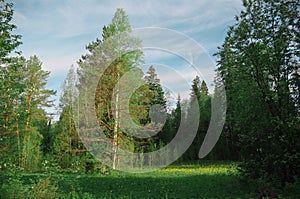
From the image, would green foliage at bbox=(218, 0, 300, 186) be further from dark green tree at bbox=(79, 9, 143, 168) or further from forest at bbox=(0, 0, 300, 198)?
dark green tree at bbox=(79, 9, 143, 168)

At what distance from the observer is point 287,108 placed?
33.3ft

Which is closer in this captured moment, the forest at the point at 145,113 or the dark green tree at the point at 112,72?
the forest at the point at 145,113

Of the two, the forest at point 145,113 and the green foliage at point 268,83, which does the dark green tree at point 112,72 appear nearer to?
the forest at point 145,113

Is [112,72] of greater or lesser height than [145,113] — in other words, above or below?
above

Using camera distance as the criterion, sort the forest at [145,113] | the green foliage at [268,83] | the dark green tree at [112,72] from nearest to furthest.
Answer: the forest at [145,113]
the green foliage at [268,83]
the dark green tree at [112,72]

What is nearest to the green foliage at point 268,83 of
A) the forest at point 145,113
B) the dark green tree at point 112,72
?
the forest at point 145,113

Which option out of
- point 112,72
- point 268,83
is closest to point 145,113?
point 112,72

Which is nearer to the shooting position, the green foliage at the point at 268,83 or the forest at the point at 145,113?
the forest at the point at 145,113

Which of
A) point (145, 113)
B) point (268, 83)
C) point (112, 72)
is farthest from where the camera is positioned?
point (145, 113)

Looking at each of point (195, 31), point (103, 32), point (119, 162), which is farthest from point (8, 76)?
point (103, 32)

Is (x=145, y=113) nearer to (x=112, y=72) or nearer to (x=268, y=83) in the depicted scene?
(x=112, y=72)

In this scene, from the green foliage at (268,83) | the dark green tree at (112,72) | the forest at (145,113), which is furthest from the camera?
the dark green tree at (112,72)

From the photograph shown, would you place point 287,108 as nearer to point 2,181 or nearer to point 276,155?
point 276,155

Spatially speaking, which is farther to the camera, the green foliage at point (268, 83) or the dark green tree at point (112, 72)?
Answer: the dark green tree at point (112, 72)
